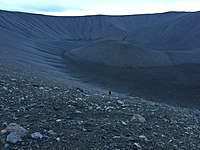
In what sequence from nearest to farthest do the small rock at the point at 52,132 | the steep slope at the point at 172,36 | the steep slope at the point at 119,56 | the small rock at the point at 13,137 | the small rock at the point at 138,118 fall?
the small rock at the point at 13,137 < the small rock at the point at 52,132 < the small rock at the point at 138,118 < the steep slope at the point at 119,56 < the steep slope at the point at 172,36

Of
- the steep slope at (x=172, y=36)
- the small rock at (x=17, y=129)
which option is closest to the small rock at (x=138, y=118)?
the small rock at (x=17, y=129)

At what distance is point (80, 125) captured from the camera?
24.0 ft

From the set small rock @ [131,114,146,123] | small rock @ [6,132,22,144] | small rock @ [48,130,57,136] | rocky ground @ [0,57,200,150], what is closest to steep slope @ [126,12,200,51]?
rocky ground @ [0,57,200,150]

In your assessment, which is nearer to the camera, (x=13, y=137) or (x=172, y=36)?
(x=13, y=137)

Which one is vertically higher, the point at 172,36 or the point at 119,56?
the point at 172,36

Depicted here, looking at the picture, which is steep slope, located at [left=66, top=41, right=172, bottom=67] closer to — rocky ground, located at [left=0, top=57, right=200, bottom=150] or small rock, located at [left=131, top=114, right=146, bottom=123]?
rocky ground, located at [left=0, top=57, right=200, bottom=150]

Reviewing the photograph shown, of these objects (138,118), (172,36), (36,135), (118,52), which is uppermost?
(36,135)

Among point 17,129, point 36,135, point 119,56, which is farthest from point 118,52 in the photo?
point 36,135

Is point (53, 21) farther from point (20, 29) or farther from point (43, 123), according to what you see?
point (43, 123)

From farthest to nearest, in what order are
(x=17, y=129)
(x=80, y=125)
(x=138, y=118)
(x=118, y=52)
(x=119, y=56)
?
1. (x=118, y=52)
2. (x=119, y=56)
3. (x=138, y=118)
4. (x=80, y=125)
5. (x=17, y=129)

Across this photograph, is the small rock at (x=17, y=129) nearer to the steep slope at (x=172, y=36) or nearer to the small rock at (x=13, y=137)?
the small rock at (x=13, y=137)

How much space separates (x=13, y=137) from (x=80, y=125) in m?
1.69

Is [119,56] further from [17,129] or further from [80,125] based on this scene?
[17,129]

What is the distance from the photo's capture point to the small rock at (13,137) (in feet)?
20.0
